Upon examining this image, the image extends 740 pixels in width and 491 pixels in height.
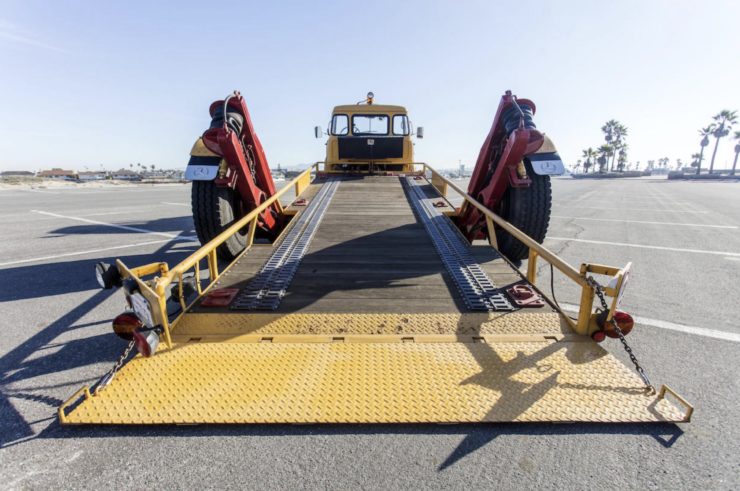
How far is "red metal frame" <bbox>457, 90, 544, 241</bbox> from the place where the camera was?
4.27 m

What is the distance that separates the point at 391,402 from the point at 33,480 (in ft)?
5.57

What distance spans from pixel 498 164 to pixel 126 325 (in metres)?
4.42

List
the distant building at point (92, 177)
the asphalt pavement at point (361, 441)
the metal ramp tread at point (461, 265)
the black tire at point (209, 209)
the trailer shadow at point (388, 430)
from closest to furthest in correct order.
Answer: the asphalt pavement at point (361, 441) < the trailer shadow at point (388, 430) < the metal ramp tread at point (461, 265) < the black tire at point (209, 209) < the distant building at point (92, 177)

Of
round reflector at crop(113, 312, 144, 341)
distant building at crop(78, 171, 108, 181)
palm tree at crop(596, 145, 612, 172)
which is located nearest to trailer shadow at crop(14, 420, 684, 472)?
round reflector at crop(113, 312, 144, 341)

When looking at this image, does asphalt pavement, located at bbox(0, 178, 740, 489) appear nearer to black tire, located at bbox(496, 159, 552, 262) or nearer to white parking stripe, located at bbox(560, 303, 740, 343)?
white parking stripe, located at bbox(560, 303, 740, 343)

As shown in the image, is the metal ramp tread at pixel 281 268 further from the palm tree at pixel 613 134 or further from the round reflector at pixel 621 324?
the palm tree at pixel 613 134

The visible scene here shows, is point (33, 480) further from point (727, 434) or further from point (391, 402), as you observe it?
point (727, 434)

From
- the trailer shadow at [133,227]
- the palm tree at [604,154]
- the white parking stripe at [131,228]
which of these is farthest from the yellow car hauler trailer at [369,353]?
the palm tree at [604,154]

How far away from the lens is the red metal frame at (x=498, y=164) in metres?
4.27

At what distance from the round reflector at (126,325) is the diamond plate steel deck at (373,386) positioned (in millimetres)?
193

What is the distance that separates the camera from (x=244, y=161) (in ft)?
15.4

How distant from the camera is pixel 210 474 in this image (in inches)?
65.7

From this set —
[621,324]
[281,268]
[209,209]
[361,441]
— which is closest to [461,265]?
[621,324]

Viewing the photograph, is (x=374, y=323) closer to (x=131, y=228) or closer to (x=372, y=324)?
(x=372, y=324)
